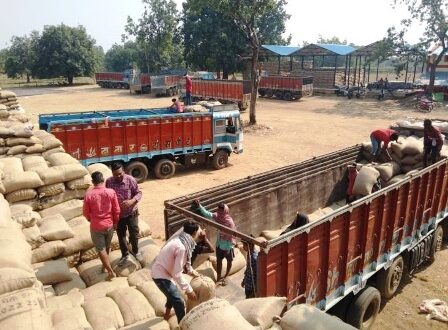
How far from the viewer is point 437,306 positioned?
625 centimetres

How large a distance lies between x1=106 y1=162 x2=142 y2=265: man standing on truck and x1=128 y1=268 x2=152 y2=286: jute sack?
35cm

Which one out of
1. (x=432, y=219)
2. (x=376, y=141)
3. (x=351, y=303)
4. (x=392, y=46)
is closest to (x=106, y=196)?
(x=351, y=303)

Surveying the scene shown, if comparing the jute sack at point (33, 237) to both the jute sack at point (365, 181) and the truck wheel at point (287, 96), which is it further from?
the truck wheel at point (287, 96)

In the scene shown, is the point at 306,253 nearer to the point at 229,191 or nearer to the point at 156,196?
the point at 229,191

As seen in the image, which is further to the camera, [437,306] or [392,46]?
[392,46]

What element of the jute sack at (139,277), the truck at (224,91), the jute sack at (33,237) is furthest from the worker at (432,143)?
the truck at (224,91)

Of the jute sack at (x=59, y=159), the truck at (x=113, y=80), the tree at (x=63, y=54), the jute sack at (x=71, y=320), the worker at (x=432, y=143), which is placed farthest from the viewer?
the tree at (x=63, y=54)

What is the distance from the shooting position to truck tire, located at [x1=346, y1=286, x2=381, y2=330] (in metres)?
5.43

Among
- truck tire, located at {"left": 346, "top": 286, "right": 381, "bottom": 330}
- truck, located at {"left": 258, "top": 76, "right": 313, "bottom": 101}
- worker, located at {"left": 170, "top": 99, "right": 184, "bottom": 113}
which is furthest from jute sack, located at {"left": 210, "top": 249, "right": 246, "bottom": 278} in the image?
truck, located at {"left": 258, "top": 76, "right": 313, "bottom": 101}

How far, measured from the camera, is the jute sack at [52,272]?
4.97m

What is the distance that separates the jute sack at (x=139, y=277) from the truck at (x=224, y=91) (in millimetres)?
22560

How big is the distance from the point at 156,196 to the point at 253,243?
7493 mm

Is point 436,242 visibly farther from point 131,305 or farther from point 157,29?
point 157,29

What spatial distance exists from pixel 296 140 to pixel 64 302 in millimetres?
15240
